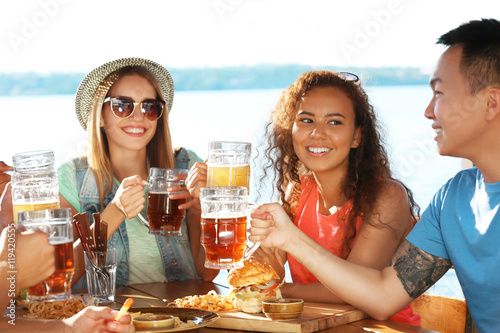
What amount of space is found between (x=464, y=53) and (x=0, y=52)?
87.7 ft

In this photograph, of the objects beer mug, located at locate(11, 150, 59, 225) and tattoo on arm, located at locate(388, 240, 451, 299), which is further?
tattoo on arm, located at locate(388, 240, 451, 299)

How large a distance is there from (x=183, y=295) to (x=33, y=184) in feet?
2.92

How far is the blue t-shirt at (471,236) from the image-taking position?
84.4 inches

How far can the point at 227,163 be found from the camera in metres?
2.24

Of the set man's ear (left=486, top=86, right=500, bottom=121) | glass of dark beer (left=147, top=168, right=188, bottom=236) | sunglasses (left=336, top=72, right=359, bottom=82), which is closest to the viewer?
man's ear (left=486, top=86, right=500, bottom=121)

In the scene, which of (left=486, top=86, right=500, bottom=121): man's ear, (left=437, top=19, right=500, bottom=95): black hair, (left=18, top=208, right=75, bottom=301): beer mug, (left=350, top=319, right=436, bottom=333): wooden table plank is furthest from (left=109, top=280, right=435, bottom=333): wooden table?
(left=437, top=19, right=500, bottom=95): black hair

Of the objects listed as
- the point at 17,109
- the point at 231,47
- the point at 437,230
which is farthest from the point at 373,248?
the point at 231,47

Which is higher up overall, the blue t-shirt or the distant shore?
the distant shore

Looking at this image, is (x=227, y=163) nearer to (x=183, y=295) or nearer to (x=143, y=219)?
(x=183, y=295)

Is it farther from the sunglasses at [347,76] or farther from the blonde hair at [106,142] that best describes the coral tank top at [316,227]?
the blonde hair at [106,142]

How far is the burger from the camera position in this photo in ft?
Result: 7.28

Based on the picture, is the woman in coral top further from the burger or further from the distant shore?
the distant shore

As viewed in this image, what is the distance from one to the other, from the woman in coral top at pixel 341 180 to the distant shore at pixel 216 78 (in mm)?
22957

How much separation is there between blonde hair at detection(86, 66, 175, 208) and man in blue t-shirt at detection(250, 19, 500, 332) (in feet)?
4.19
